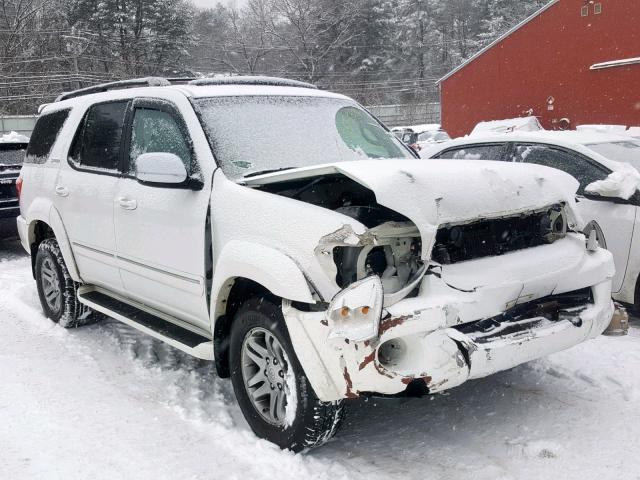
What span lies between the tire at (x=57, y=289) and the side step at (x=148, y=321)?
356 millimetres

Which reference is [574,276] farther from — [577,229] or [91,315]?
[91,315]

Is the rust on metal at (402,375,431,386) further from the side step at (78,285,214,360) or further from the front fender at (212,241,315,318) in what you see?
the side step at (78,285,214,360)

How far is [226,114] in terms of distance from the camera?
405 centimetres

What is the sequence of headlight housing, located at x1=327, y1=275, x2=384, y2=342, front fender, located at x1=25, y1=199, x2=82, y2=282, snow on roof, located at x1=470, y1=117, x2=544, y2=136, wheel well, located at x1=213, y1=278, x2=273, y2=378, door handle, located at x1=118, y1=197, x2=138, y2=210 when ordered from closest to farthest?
headlight housing, located at x1=327, y1=275, x2=384, y2=342 → wheel well, located at x1=213, y1=278, x2=273, y2=378 → door handle, located at x1=118, y1=197, x2=138, y2=210 → front fender, located at x1=25, y1=199, x2=82, y2=282 → snow on roof, located at x1=470, y1=117, x2=544, y2=136

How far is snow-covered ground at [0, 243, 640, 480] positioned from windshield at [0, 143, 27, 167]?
18.6 ft

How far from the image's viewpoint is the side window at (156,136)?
158 inches

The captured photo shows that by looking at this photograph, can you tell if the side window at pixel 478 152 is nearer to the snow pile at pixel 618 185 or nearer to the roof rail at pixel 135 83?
the snow pile at pixel 618 185

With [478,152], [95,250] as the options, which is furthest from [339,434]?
[478,152]

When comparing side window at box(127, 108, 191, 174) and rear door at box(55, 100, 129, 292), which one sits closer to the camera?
side window at box(127, 108, 191, 174)

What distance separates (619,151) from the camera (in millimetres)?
6113

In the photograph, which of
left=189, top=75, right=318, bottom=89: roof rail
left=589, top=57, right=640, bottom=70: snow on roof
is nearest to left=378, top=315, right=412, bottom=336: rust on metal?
left=189, top=75, right=318, bottom=89: roof rail

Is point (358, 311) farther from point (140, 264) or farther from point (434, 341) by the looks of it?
point (140, 264)

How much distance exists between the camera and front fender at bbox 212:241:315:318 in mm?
2996

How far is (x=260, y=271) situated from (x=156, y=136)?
64.6 inches
